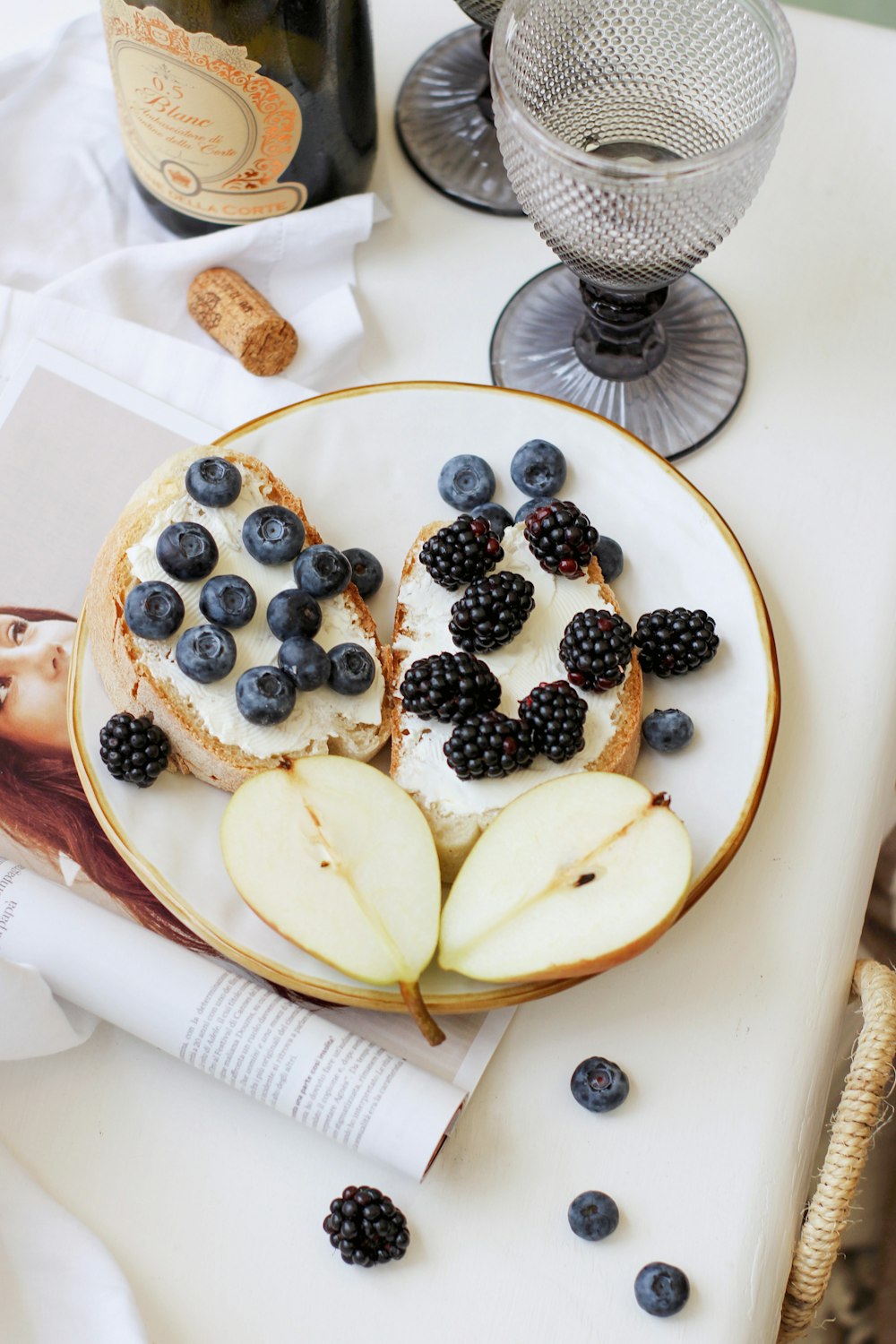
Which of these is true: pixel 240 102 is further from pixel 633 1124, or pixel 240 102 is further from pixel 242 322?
pixel 633 1124

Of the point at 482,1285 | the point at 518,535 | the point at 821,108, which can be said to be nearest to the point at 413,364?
the point at 518,535

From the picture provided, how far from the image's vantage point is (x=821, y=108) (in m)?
1.31

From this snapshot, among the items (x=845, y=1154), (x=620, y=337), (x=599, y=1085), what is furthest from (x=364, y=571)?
(x=845, y=1154)

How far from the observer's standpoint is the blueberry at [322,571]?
918 mm

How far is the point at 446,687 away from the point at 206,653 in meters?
0.19

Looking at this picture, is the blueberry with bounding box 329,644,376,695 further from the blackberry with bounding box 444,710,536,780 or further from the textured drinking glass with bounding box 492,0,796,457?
the textured drinking glass with bounding box 492,0,796,457

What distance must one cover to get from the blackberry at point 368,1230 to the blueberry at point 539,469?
60 cm

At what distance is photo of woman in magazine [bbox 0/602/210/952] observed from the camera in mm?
977

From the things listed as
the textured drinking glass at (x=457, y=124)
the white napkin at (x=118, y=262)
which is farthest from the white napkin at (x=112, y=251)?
the textured drinking glass at (x=457, y=124)

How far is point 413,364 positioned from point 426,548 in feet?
1.15

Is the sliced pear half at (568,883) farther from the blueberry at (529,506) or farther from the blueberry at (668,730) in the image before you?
the blueberry at (529,506)

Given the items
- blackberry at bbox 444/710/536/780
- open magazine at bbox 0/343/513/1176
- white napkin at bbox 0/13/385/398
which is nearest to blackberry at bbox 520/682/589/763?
blackberry at bbox 444/710/536/780

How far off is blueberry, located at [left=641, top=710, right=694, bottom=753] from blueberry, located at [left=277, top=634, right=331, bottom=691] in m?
0.27

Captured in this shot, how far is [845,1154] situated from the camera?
84 cm
